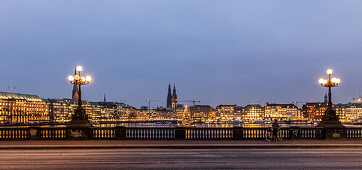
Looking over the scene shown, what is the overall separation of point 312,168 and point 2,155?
13932mm

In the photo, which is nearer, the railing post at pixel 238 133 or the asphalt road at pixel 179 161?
the asphalt road at pixel 179 161

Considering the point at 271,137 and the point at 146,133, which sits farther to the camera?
the point at 146,133

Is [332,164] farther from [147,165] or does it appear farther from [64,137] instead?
[64,137]

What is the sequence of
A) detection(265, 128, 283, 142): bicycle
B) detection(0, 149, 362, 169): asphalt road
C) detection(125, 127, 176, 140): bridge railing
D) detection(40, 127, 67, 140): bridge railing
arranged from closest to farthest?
detection(0, 149, 362, 169): asphalt road, detection(265, 128, 283, 142): bicycle, detection(40, 127, 67, 140): bridge railing, detection(125, 127, 176, 140): bridge railing

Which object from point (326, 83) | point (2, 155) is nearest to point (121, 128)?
point (2, 155)

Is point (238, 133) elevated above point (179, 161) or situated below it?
above

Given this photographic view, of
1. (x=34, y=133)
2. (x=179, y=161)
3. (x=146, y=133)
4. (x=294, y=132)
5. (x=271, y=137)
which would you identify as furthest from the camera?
(x=146, y=133)

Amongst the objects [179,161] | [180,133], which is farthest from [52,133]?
[179,161]

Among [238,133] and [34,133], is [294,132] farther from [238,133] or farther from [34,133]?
[34,133]

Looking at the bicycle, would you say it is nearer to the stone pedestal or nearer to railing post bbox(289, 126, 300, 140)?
railing post bbox(289, 126, 300, 140)

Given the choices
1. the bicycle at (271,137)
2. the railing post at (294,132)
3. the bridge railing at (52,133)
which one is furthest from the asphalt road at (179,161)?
the railing post at (294,132)

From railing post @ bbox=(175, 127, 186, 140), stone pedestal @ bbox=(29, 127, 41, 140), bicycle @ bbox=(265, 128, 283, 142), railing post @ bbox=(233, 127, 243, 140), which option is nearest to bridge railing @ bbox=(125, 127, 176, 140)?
railing post @ bbox=(175, 127, 186, 140)

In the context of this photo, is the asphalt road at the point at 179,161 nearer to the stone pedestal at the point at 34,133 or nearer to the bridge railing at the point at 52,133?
the stone pedestal at the point at 34,133

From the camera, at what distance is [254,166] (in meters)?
14.0
